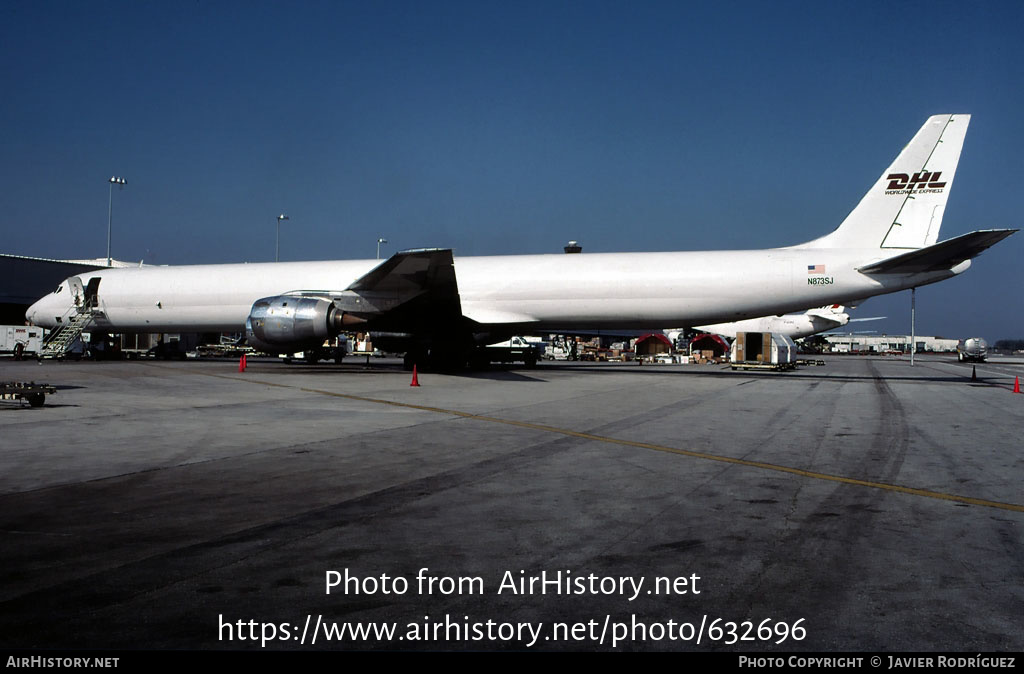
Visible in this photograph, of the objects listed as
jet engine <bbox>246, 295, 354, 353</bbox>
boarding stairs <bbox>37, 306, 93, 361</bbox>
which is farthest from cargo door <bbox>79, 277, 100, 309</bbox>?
jet engine <bbox>246, 295, 354, 353</bbox>

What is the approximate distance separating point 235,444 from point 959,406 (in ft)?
48.0

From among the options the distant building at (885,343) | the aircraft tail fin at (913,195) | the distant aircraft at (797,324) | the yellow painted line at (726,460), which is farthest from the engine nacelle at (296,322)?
the distant building at (885,343)

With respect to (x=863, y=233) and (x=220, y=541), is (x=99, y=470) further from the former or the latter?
(x=863, y=233)

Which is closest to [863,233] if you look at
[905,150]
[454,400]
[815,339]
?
[905,150]

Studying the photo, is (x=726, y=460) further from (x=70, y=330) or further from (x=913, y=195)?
(x=70, y=330)

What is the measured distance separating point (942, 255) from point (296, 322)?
18.4m

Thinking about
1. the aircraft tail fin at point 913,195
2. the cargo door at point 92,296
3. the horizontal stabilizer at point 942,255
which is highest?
the aircraft tail fin at point 913,195

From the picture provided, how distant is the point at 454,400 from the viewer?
1390 centimetres

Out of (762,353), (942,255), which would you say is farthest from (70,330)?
(942,255)

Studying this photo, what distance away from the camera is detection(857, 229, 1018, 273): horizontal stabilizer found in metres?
17.2

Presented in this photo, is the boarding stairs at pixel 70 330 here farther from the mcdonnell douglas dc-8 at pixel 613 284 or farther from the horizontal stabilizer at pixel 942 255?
the horizontal stabilizer at pixel 942 255

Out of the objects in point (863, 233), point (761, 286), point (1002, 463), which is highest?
point (863, 233)

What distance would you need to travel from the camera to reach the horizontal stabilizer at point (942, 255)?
1724 cm

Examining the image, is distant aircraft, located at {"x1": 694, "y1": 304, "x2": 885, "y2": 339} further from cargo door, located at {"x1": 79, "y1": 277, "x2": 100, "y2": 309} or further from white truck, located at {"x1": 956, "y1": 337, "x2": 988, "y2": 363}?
cargo door, located at {"x1": 79, "y1": 277, "x2": 100, "y2": 309}
